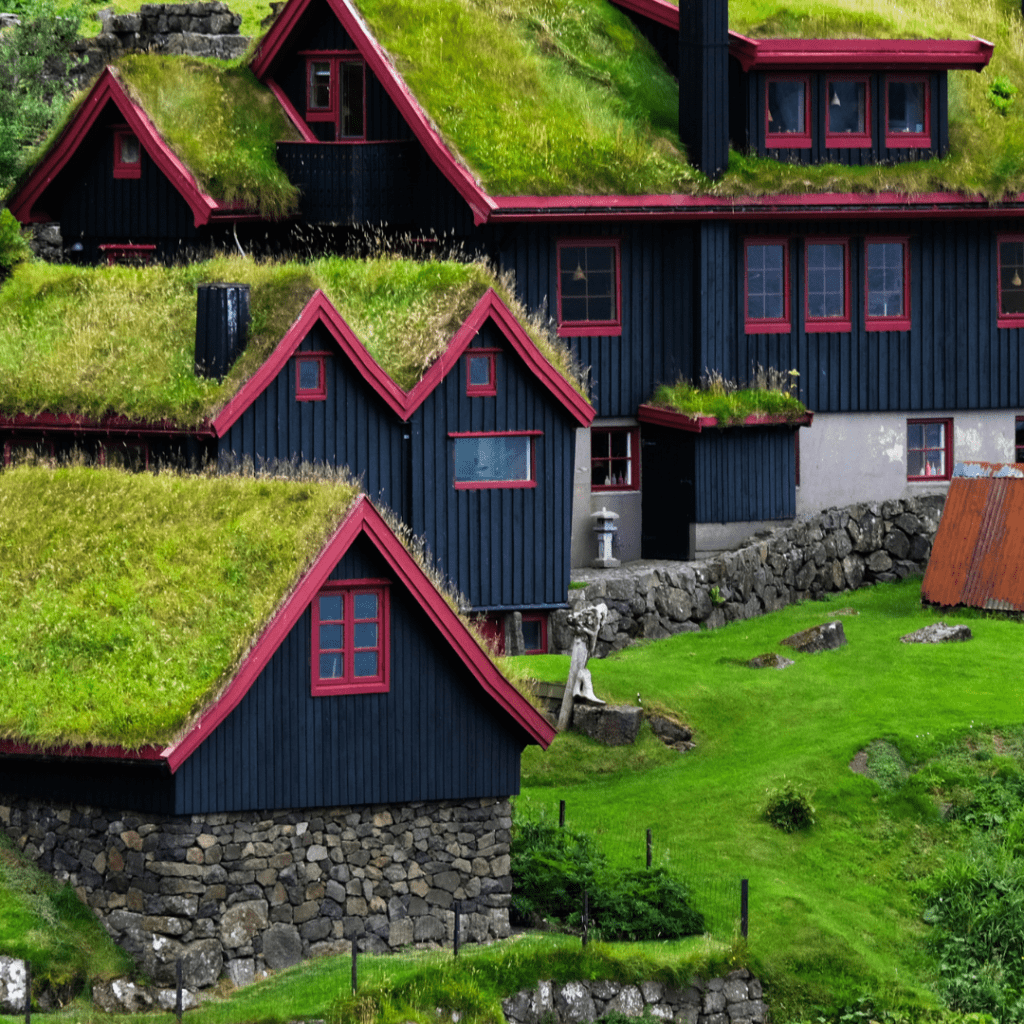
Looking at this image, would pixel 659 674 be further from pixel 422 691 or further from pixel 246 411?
pixel 422 691

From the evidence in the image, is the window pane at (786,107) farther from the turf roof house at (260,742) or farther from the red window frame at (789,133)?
the turf roof house at (260,742)

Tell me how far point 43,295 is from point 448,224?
8.46 metres

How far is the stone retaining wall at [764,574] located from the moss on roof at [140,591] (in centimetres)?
1220

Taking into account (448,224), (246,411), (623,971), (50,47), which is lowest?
(623,971)

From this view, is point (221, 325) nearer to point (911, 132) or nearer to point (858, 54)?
point (858, 54)

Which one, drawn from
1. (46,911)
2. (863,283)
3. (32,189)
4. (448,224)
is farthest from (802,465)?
(46,911)

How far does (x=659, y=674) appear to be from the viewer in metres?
45.5

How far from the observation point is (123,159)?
52656 millimetres

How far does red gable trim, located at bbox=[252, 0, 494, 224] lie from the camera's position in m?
49.9

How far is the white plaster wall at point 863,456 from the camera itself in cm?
5372

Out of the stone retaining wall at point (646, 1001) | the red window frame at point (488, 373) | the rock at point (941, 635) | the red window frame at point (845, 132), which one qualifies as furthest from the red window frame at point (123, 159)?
the stone retaining wall at point (646, 1001)

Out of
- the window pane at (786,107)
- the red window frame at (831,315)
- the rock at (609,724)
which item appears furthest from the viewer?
the red window frame at (831,315)

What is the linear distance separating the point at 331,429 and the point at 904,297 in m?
14.8

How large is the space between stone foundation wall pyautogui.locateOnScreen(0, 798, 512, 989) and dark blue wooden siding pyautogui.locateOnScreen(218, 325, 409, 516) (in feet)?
32.5
